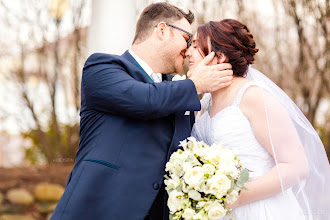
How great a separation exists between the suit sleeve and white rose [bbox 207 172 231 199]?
1.67ft

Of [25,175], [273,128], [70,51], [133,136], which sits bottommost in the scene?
[25,175]

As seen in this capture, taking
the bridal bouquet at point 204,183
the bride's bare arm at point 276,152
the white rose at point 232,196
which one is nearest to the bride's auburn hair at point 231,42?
the bride's bare arm at point 276,152

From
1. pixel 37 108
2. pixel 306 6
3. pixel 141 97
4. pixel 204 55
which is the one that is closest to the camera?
pixel 141 97

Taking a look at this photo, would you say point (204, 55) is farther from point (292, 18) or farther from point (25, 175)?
point (25, 175)

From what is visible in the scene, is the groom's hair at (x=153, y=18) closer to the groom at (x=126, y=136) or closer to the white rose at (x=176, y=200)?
the groom at (x=126, y=136)

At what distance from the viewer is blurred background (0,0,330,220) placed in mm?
5695

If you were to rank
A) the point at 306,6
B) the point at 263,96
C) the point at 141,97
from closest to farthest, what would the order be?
the point at 141,97, the point at 263,96, the point at 306,6

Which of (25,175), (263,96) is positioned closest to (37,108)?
(25,175)

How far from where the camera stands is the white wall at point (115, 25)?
4.19m

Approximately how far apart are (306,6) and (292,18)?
24cm

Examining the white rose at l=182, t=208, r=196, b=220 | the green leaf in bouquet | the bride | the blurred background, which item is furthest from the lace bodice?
the blurred background

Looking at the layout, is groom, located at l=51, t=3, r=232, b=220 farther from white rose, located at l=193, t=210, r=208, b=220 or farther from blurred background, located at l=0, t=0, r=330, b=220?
blurred background, located at l=0, t=0, r=330, b=220

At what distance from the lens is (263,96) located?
7.89 ft

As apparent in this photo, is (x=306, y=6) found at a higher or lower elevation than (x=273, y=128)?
higher
